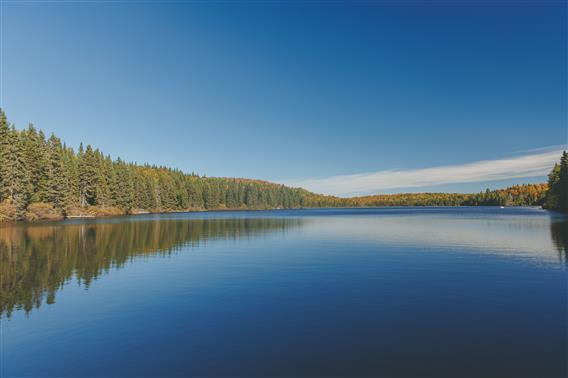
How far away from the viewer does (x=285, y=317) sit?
16.4m

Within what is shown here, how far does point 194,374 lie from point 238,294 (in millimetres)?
10072

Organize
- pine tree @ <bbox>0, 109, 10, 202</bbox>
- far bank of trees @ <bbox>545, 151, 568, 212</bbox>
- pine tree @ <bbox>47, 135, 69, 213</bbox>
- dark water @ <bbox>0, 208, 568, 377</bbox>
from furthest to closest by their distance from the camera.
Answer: far bank of trees @ <bbox>545, 151, 568, 212</bbox>
pine tree @ <bbox>47, 135, 69, 213</bbox>
pine tree @ <bbox>0, 109, 10, 202</bbox>
dark water @ <bbox>0, 208, 568, 377</bbox>

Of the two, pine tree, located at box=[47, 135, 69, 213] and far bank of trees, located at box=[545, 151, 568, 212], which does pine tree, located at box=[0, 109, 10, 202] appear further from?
far bank of trees, located at box=[545, 151, 568, 212]

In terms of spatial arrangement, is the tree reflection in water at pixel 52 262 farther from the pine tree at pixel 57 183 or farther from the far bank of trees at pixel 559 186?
the far bank of trees at pixel 559 186

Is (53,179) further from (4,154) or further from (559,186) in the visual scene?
(559,186)

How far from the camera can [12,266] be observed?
1125 inches

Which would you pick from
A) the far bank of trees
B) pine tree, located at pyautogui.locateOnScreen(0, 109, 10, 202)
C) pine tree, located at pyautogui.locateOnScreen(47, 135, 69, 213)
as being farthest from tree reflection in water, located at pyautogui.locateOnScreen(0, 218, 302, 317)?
the far bank of trees

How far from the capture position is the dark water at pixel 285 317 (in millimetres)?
11531

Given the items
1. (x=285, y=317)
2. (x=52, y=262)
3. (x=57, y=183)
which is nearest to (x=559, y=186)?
(x=285, y=317)

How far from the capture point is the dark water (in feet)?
37.8

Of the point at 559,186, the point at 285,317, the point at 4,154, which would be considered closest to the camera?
the point at 285,317

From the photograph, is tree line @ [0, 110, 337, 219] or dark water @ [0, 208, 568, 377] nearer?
dark water @ [0, 208, 568, 377]

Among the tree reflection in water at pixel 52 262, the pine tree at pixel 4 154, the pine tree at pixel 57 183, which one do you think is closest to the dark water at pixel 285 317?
the tree reflection in water at pixel 52 262

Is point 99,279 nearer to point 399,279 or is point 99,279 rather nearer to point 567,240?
point 399,279
